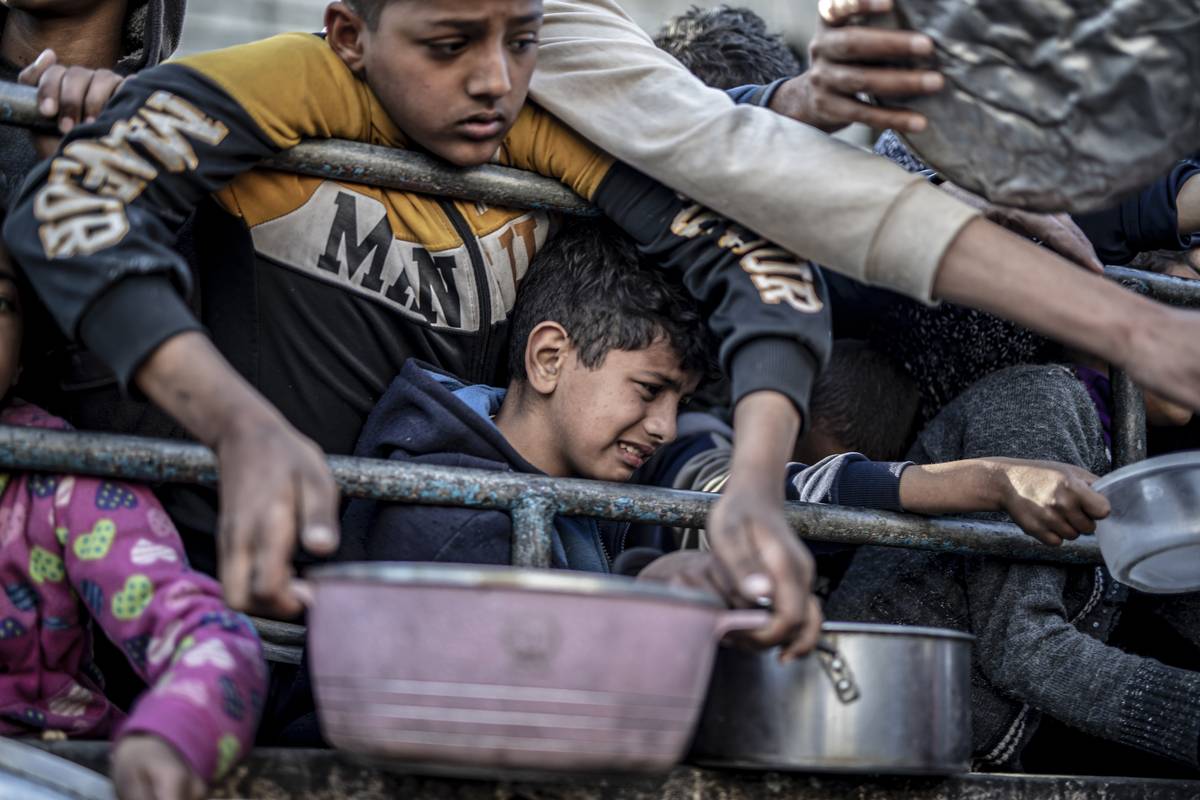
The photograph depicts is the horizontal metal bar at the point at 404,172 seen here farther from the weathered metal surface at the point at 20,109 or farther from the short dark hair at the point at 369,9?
the short dark hair at the point at 369,9

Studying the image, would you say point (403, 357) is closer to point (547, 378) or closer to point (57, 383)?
point (547, 378)

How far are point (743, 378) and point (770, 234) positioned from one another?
0.21 meters

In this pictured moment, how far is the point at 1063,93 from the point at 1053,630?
0.86 meters

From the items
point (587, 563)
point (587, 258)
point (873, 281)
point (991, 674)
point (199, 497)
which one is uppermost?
point (873, 281)

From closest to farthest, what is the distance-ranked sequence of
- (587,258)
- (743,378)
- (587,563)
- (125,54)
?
1. (743,378)
2. (587,563)
3. (587,258)
4. (125,54)

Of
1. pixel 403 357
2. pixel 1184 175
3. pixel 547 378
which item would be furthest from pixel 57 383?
pixel 1184 175

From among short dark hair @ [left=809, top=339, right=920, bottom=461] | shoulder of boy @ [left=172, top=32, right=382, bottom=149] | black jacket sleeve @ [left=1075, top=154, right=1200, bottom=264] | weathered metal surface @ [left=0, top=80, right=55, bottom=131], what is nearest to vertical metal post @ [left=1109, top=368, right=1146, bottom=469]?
black jacket sleeve @ [left=1075, top=154, right=1200, bottom=264]

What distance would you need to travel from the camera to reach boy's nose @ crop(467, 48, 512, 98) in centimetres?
184

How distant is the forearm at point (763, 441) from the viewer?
1575 mm

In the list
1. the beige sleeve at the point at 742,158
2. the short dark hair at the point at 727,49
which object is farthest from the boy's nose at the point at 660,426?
the short dark hair at the point at 727,49

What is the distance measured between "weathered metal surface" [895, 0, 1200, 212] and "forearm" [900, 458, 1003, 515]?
0.48m

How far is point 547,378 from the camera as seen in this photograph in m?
2.26

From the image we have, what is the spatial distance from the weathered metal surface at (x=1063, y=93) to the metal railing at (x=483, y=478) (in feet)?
1.72

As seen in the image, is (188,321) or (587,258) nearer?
(188,321)
